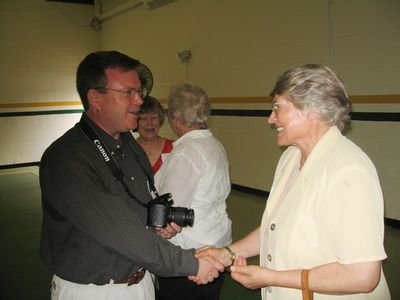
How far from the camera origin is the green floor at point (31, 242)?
131 inches

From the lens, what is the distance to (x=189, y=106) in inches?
89.0

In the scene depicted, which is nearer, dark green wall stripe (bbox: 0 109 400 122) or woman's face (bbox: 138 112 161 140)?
woman's face (bbox: 138 112 161 140)

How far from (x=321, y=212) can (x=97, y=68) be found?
117cm

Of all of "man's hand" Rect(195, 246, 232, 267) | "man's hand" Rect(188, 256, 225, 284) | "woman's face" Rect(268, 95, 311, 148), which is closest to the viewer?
"woman's face" Rect(268, 95, 311, 148)

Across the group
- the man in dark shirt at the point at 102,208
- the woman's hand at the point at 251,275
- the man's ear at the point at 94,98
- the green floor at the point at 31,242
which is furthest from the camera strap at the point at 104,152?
the green floor at the point at 31,242

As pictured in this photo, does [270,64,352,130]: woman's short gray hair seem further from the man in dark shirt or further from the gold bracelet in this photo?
the man in dark shirt

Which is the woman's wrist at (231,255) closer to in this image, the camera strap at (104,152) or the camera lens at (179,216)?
the camera lens at (179,216)

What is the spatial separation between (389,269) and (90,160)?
312cm

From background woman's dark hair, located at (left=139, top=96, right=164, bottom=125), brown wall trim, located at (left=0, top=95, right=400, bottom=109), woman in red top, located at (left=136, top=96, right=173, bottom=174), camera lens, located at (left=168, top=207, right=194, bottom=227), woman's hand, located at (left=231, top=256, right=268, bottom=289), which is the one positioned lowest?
woman's hand, located at (left=231, top=256, right=268, bottom=289)

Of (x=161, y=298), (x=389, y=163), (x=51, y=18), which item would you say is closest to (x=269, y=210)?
(x=161, y=298)

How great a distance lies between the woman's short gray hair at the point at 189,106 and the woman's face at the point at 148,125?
898 millimetres

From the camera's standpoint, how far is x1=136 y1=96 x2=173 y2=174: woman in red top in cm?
321

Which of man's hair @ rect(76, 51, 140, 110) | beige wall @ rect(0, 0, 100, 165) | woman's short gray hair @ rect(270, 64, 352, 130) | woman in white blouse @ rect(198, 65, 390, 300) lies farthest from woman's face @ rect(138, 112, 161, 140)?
beige wall @ rect(0, 0, 100, 165)

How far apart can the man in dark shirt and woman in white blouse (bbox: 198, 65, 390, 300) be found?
41cm
